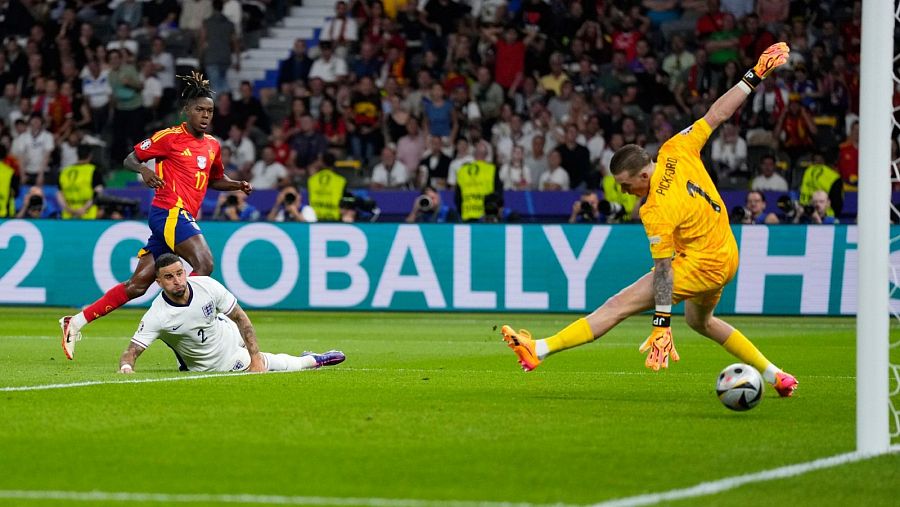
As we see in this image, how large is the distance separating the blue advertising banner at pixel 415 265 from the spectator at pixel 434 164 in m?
3.74

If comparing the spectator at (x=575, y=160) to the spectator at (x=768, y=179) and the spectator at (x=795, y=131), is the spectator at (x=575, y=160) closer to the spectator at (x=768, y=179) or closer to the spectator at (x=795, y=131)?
the spectator at (x=768, y=179)

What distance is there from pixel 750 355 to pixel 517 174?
1437 cm

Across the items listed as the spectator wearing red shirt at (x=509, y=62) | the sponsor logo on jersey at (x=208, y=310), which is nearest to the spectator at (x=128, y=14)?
the spectator wearing red shirt at (x=509, y=62)

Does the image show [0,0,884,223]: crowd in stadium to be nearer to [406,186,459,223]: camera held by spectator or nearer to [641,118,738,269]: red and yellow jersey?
[406,186,459,223]: camera held by spectator

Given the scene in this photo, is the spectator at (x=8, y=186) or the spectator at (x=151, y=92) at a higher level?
the spectator at (x=151, y=92)

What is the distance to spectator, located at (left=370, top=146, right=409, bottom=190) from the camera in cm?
2442

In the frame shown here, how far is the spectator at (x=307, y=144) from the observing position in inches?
1004

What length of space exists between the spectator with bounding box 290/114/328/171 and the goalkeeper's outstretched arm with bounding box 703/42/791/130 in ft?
52.4

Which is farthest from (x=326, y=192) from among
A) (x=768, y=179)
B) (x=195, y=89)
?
(x=195, y=89)

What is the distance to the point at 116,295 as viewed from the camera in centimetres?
1324

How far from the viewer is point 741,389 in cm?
901

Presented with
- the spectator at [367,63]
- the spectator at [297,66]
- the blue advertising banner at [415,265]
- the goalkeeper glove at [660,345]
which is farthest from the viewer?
the spectator at [297,66]

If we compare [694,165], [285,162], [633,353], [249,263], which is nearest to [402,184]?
[285,162]

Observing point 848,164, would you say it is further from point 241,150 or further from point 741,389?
point 741,389
